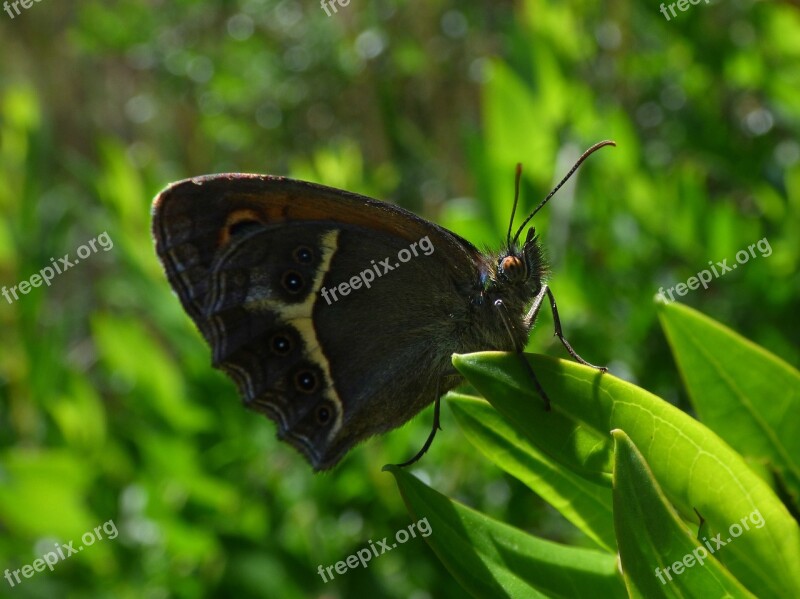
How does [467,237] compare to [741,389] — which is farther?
[467,237]

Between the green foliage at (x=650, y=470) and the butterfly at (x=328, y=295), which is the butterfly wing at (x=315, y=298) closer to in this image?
the butterfly at (x=328, y=295)

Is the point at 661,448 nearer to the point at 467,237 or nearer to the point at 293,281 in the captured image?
the point at 293,281

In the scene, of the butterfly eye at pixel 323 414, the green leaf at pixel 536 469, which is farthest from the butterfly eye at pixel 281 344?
the green leaf at pixel 536 469

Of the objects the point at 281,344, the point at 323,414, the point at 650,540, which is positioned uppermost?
the point at 281,344

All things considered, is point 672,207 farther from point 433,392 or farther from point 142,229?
point 142,229

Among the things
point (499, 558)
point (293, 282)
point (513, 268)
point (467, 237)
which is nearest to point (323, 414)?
point (293, 282)

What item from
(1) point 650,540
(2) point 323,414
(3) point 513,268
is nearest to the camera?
(1) point 650,540
